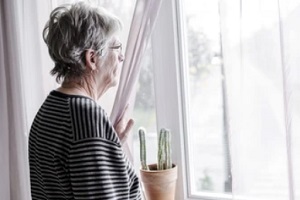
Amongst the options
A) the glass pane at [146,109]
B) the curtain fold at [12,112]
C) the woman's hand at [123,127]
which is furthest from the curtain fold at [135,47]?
the curtain fold at [12,112]

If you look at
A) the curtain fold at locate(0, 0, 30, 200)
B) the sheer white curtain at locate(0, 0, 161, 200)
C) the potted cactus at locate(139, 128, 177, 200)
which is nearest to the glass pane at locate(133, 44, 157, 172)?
the potted cactus at locate(139, 128, 177, 200)

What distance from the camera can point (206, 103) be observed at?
1.64m

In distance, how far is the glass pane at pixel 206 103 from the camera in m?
1.59

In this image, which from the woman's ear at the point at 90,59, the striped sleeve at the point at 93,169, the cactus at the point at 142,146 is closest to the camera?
the striped sleeve at the point at 93,169

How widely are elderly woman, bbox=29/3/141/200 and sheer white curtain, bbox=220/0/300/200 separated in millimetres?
410

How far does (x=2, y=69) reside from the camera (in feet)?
6.07

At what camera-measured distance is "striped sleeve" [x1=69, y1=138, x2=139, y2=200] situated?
42.9 inches

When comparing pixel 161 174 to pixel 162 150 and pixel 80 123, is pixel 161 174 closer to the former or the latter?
pixel 162 150

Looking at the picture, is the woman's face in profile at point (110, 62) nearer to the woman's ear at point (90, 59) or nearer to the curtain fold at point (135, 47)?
the woman's ear at point (90, 59)

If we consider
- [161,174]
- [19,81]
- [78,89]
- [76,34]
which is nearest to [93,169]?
[78,89]

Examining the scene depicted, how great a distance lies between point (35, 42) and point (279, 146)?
121cm

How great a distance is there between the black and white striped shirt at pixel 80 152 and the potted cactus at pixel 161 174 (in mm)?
369

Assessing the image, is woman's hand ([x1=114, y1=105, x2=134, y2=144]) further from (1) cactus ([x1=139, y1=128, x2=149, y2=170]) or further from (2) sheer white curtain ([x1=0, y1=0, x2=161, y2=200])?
(2) sheer white curtain ([x1=0, y1=0, x2=161, y2=200])

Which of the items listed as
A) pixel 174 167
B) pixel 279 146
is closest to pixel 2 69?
pixel 174 167
